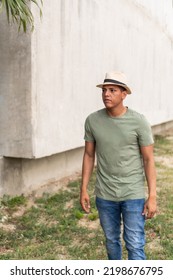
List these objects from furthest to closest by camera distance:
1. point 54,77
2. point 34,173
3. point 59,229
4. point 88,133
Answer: point 34,173, point 54,77, point 59,229, point 88,133

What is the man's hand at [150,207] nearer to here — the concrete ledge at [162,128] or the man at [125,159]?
the man at [125,159]

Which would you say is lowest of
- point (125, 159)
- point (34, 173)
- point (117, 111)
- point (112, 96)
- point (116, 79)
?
point (34, 173)

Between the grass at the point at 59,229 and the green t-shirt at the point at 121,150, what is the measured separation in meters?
1.37

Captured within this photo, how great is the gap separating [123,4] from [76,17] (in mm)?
2359

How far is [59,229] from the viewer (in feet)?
17.0

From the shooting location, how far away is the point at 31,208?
5891 mm

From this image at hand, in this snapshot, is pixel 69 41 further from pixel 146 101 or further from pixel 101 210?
pixel 146 101

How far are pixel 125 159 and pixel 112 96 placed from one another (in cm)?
47

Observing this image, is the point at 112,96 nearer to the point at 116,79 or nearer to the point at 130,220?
the point at 116,79

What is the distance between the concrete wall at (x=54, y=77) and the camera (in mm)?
5648

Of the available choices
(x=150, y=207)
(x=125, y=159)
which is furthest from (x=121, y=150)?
(x=150, y=207)

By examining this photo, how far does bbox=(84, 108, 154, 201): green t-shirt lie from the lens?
10.5 feet

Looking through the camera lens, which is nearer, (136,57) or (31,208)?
(31,208)
